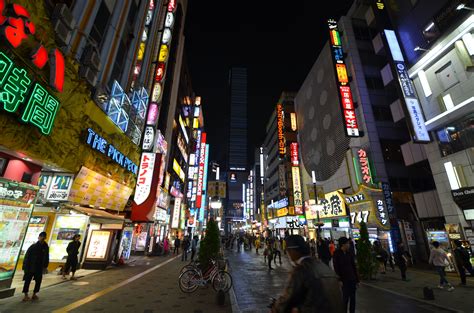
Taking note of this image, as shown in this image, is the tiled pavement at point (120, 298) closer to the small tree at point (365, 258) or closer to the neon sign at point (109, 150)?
the neon sign at point (109, 150)

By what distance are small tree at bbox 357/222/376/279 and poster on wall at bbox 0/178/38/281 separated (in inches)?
588

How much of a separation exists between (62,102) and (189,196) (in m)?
38.2

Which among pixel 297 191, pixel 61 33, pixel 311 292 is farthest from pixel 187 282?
pixel 297 191

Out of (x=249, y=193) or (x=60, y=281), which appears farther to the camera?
(x=249, y=193)

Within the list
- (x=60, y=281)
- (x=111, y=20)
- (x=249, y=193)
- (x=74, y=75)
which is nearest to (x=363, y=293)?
(x=60, y=281)

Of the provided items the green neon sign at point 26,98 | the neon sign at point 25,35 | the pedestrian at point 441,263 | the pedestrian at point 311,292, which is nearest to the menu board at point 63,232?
the green neon sign at point 26,98

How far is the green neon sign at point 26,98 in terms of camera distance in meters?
6.68

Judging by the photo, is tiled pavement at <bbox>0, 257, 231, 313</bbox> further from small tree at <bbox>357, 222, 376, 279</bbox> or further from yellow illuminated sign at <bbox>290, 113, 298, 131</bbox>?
yellow illuminated sign at <bbox>290, 113, 298, 131</bbox>

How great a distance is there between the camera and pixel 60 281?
32.9ft

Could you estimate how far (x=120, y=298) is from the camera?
26.2 ft

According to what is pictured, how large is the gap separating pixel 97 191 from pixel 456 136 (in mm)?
22784

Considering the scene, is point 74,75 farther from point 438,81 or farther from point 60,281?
point 438,81

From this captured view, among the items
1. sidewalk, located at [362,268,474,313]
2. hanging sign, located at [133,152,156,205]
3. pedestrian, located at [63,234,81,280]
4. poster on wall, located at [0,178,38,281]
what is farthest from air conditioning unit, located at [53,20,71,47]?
sidewalk, located at [362,268,474,313]

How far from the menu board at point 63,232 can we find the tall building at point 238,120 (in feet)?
471
